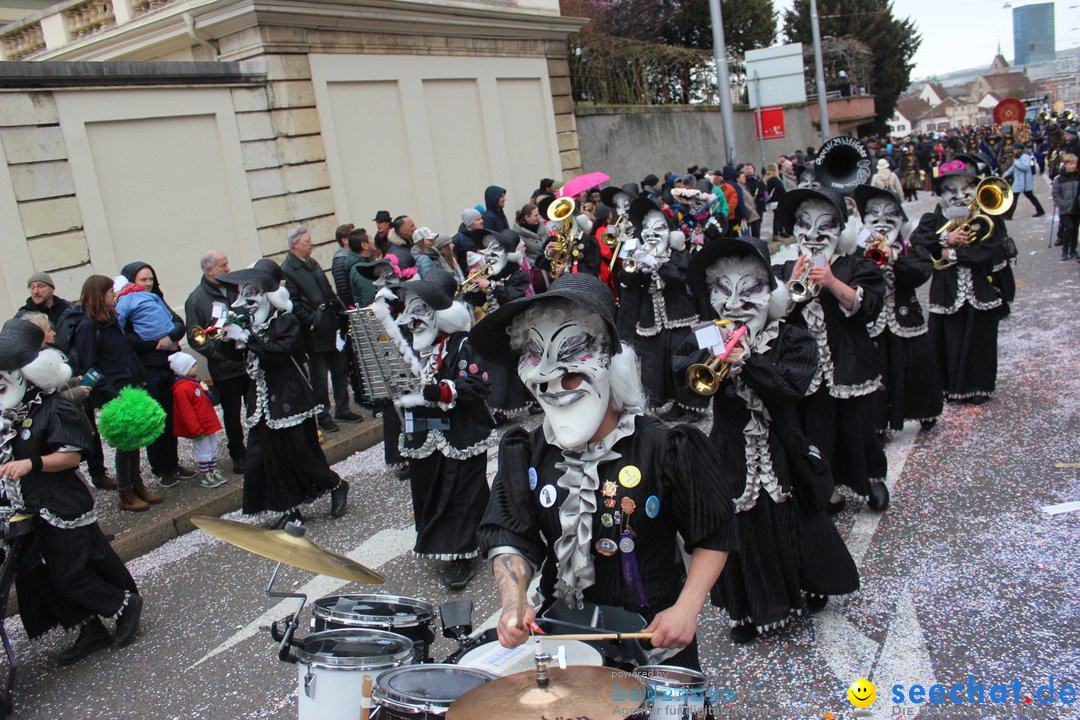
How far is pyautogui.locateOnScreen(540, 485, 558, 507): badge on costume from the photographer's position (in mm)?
2992

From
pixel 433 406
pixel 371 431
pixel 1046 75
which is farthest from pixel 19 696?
pixel 1046 75

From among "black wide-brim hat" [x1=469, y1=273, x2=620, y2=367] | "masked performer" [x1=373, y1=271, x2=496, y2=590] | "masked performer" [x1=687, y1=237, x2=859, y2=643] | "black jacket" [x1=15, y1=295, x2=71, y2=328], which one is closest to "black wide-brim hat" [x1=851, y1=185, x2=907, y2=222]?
"masked performer" [x1=687, y1=237, x2=859, y2=643]

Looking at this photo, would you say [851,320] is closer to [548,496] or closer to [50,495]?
[548,496]

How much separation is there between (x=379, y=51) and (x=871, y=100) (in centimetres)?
3436

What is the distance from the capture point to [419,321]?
5.71 m

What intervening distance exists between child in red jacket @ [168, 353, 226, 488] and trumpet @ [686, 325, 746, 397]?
4.80 meters

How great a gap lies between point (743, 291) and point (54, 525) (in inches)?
150

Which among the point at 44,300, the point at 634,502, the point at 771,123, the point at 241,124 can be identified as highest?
the point at 241,124

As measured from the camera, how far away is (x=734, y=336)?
430 cm

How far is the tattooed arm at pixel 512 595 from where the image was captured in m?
2.69

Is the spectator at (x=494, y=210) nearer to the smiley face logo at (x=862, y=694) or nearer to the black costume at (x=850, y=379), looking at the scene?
the black costume at (x=850, y=379)

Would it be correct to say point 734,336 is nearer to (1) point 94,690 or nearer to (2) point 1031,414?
(1) point 94,690

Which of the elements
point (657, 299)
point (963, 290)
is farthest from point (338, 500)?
point (963, 290)

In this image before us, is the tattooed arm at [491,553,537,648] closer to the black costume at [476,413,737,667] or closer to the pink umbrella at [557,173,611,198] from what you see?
the black costume at [476,413,737,667]
